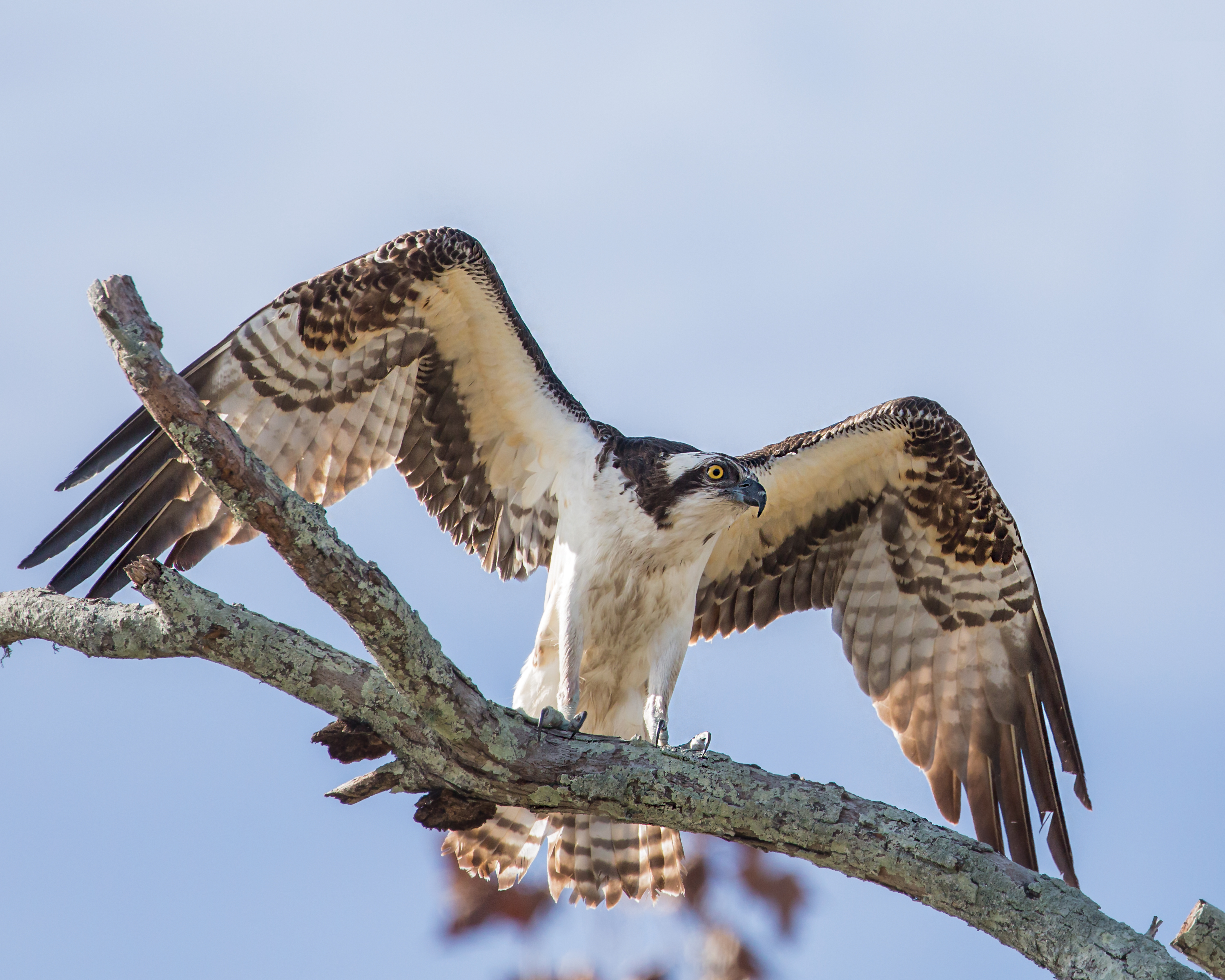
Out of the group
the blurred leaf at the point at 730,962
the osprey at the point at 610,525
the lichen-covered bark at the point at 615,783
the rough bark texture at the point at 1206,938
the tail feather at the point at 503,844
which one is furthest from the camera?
the tail feather at the point at 503,844

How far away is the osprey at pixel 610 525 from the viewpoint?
7.39 meters

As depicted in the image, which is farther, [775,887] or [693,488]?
[693,488]

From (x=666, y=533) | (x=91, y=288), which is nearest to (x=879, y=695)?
(x=666, y=533)

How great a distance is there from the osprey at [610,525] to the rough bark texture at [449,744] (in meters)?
1.23

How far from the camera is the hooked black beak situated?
7.45 m

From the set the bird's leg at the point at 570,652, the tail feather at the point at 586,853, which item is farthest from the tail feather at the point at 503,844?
the bird's leg at the point at 570,652

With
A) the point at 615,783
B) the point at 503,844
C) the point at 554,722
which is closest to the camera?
the point at 615,783

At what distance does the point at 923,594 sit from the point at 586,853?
293cm

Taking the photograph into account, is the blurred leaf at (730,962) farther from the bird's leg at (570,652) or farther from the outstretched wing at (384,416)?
the outstretched wing at (384,416)

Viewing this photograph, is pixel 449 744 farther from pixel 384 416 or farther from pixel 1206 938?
pixel 384 416

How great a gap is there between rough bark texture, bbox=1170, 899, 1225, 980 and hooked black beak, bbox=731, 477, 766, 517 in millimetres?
3448

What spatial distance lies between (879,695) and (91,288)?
19.7ft

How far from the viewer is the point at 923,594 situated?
8805 mm

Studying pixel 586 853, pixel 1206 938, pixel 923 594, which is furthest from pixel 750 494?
pixel 1206 938
